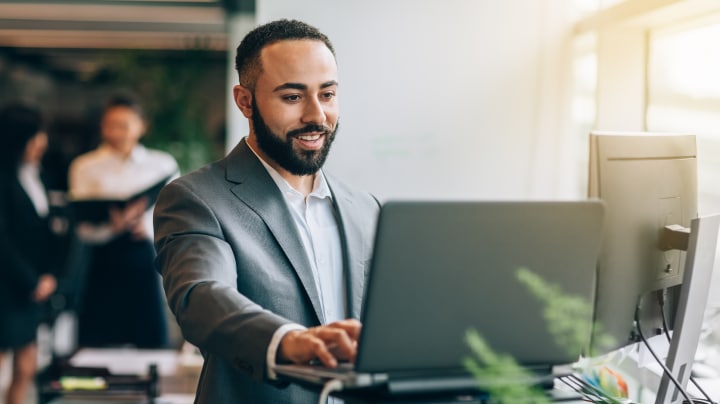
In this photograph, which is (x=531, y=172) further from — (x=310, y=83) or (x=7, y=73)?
(x=7, y=73)

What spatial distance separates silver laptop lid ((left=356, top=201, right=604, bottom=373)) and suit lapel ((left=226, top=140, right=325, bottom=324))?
0.51 metres

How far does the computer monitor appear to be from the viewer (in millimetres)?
1374

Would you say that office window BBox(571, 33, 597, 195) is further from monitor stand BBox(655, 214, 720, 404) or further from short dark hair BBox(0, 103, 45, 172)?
short dark hair BBox(0, 103, 45, 172)

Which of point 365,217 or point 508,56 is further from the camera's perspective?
point 508,56

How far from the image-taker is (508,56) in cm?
306

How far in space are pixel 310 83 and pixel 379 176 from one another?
153 cm

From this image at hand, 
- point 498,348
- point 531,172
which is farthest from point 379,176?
point 498,348

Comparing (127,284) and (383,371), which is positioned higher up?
(383,371)

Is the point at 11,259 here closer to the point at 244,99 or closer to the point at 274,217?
the point at 244,99

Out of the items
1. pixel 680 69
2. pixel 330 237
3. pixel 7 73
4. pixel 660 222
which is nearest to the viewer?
pixel 660 222

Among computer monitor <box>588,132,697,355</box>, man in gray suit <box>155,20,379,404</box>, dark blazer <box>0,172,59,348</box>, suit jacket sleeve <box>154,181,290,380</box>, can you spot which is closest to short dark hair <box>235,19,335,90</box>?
man in gray suit <box>155,20,379,404</box>

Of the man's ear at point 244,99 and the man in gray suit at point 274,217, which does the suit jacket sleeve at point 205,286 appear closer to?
the man in gray suit at point 274,217

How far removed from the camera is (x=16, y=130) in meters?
4.36

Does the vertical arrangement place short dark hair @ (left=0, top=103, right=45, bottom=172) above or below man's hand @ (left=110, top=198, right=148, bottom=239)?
above
